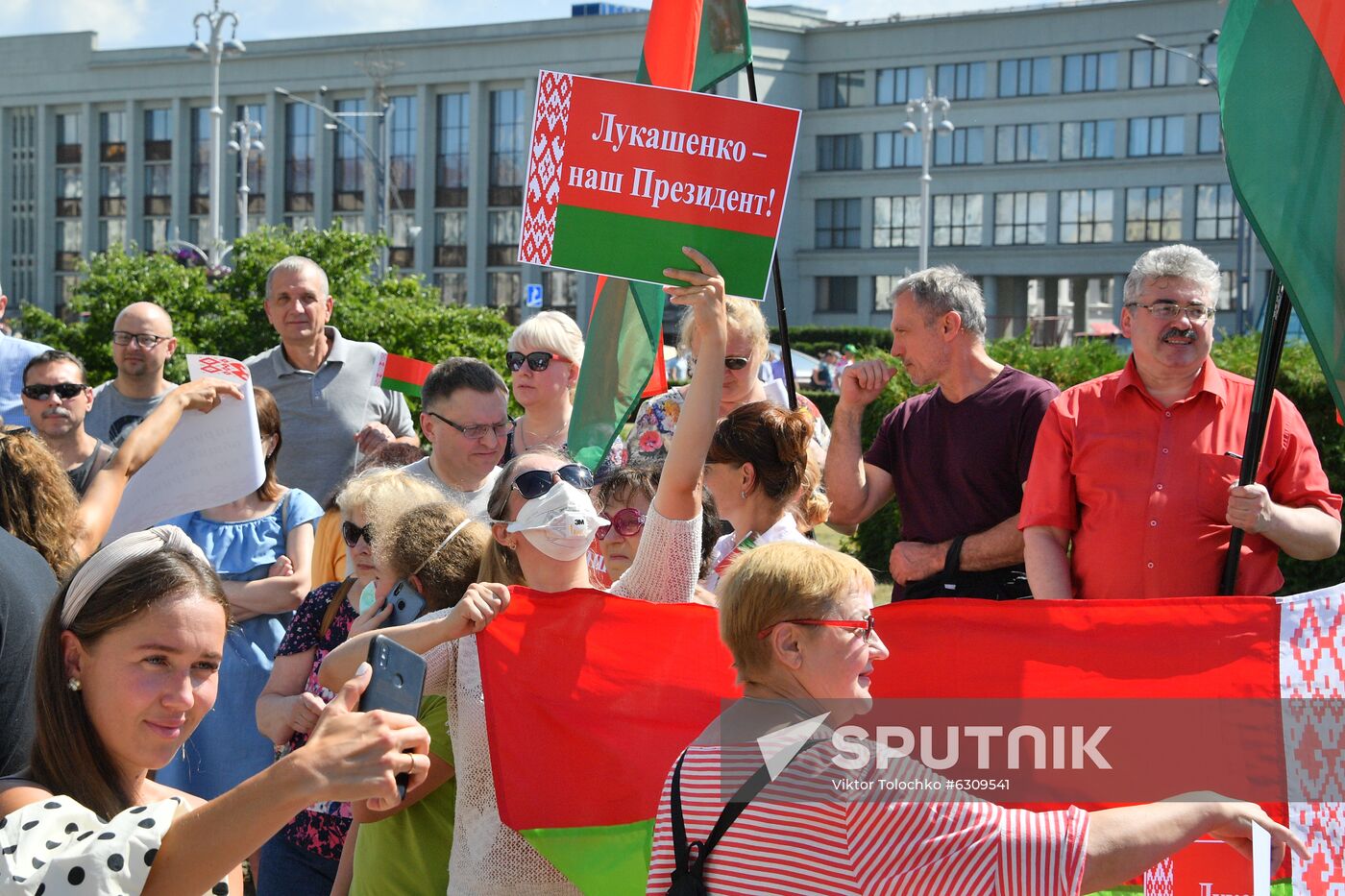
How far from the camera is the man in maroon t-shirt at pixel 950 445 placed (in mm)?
4848

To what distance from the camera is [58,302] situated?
7962 cm

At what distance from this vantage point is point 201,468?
16.9ft

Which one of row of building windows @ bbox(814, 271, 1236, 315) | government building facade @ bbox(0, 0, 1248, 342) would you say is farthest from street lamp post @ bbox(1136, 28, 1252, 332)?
row of building windows @ bbox(814, 271, 1236, 315)

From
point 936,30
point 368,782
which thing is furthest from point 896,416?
point 936,30

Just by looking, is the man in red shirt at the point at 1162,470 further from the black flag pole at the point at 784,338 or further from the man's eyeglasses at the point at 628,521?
the man's eyeglasses at the point at 628,521

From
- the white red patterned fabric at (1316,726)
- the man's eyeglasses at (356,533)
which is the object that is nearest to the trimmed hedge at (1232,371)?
the man's eyeglasses at (356,533)

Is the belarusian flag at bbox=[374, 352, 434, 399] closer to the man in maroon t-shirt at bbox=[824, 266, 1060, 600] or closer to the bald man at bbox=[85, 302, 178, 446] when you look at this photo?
the bald man at bbox=[85, 302, 178, 446]

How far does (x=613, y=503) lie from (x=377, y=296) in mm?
13377

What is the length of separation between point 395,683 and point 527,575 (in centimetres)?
142

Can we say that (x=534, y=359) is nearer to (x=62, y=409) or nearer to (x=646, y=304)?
(x=646, y=304)

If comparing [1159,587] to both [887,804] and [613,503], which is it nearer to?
[613,503]

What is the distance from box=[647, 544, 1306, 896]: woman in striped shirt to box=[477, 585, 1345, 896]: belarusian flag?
2.59 ft

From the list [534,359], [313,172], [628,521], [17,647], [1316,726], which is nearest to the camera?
[17,647]

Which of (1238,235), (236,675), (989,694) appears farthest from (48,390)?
(1238,235)
